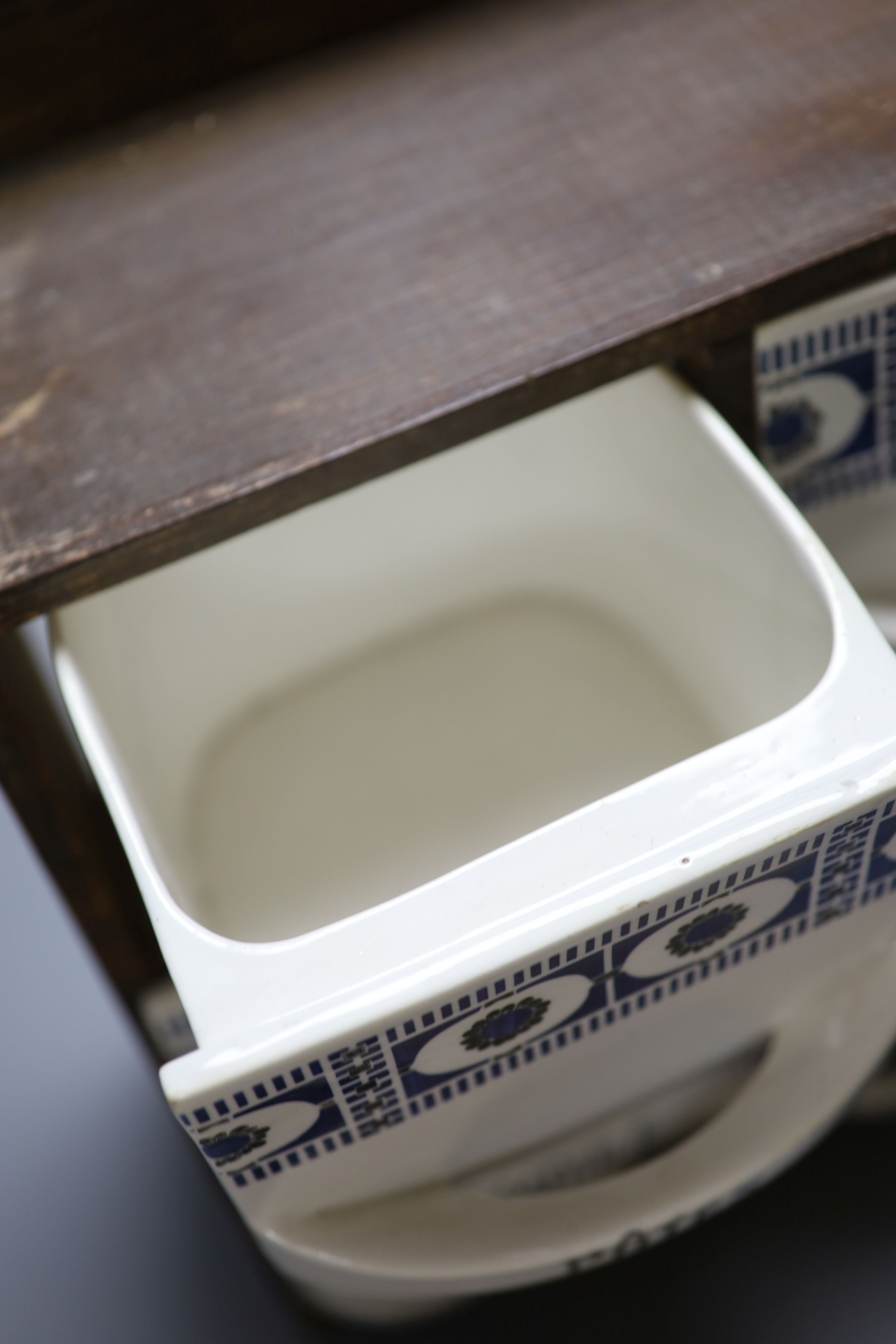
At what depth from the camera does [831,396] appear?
694 millimetres

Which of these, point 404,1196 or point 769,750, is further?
point 404,1196

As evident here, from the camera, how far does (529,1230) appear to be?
610mm

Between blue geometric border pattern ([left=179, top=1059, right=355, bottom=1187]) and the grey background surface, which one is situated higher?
blue geometric border pattern ([left=179, top=1059, right=355, bottom=1187])

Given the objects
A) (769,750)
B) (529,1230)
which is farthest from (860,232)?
(529,1230)

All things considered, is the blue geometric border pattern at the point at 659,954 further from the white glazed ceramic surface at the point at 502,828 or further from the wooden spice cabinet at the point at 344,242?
the wooden spice cabinet at the point at 344,242

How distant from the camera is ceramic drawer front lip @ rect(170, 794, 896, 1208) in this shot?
1.52ft

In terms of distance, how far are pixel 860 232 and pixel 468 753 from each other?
0.37 metres

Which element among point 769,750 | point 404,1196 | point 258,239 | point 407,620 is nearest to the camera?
point 769,750

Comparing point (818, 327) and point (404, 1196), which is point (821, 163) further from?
point (404, 1196)

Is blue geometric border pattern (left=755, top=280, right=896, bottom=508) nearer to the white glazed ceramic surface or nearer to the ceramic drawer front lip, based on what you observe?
the white glazed ceramic surface

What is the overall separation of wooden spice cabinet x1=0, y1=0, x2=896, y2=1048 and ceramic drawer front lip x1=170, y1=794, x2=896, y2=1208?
9.6 inches

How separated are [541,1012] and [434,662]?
0.36 m

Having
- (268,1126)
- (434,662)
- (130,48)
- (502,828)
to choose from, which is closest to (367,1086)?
(268,1126)

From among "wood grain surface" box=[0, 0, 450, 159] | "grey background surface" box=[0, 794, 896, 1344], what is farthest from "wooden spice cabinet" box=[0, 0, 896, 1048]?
"grey background surface" box=[0, 794, 896, 1344]
